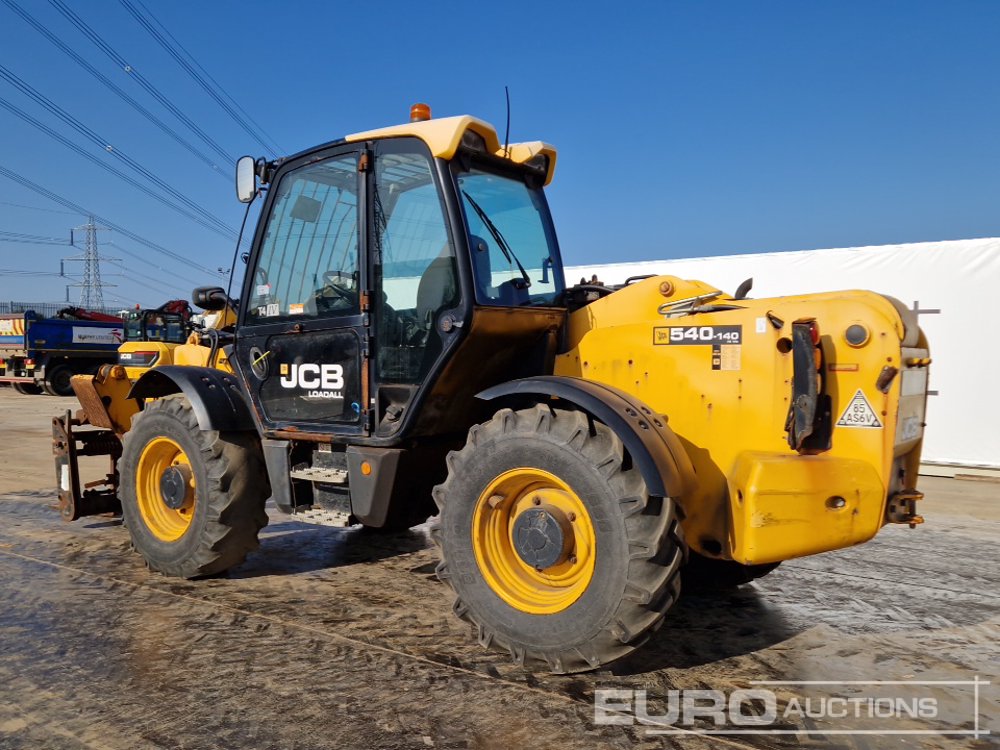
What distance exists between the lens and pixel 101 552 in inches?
214

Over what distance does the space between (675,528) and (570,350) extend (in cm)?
128

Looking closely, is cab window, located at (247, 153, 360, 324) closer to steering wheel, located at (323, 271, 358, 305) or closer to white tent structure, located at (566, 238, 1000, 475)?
steering wheel, located at (323, 271, 358, 305)

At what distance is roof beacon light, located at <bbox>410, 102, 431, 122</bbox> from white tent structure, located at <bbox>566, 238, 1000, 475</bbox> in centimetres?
806

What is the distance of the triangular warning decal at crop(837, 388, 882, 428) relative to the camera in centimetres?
324

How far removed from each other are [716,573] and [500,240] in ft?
7.67

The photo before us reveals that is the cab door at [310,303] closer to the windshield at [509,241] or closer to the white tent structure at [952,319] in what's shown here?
the windshield at [509,241]

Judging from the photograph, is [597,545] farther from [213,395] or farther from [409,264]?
[213,395]

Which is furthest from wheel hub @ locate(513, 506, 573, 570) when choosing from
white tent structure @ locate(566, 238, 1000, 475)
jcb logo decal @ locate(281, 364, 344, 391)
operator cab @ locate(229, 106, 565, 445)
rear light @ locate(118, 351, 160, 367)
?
white tent structure @ locate(566, 238, 1000, 475)

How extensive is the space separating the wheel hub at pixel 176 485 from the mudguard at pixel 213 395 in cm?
38

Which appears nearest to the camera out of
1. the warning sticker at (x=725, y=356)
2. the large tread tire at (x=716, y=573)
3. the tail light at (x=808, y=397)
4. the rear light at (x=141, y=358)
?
the tail light at (x=808, y=397)

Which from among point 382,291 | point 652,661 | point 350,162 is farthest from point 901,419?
point 350,162

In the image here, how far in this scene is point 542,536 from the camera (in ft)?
11.1

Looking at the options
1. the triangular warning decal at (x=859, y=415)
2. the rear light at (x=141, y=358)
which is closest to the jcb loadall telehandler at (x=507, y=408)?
the triangular warning decal at (x=859, y=415)

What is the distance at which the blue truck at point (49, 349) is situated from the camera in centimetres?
2338
